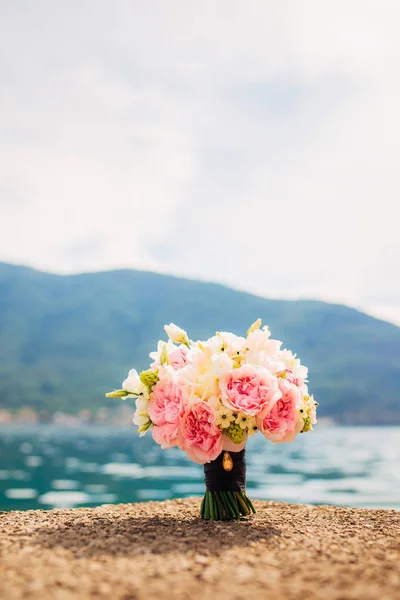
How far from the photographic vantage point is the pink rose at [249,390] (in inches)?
234

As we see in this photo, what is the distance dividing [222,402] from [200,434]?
34cm

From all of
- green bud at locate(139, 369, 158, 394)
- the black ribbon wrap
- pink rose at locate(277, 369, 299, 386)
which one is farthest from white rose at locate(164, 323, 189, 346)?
the black ribbon wrap

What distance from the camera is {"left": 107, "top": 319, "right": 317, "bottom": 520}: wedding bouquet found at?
603 centimetres

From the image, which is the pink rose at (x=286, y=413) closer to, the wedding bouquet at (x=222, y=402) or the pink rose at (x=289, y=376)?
the wedding bouquet at (x=222, y=402)

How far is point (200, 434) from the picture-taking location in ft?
19.9

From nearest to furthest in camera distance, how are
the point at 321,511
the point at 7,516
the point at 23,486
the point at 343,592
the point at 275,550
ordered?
the point at 343,592, the point at 275,550, the point at 7,516, the point at 321,511, the point at 23,486

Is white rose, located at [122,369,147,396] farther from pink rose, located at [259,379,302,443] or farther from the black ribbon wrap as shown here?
pink rose, located at [259,379,302,443]

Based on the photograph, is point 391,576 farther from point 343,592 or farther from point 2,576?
point 2,576

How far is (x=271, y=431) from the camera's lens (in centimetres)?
608

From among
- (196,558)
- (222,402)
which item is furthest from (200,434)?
(196,558)

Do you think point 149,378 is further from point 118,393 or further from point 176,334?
Answer: point 176,334

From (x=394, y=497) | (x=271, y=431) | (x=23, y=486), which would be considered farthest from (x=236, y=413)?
(x=23, y=486)

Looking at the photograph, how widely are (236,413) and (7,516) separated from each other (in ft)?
8.81

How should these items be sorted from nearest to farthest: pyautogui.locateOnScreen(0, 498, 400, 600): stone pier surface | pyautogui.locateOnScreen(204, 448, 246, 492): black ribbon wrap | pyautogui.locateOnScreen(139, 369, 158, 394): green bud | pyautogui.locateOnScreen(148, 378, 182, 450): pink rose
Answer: pyautogui.locateOnScreen(0, 498, 400, 600): stone pier surface → pyautogui.locateOnScreen(148, 378, 182, 450): pink rose → pyautogui.locateOnScreen(139, 369, 158, 394): green bud → pyautogui.locateOnScreen(204, 448, 246, 492): black ribbon wrap
